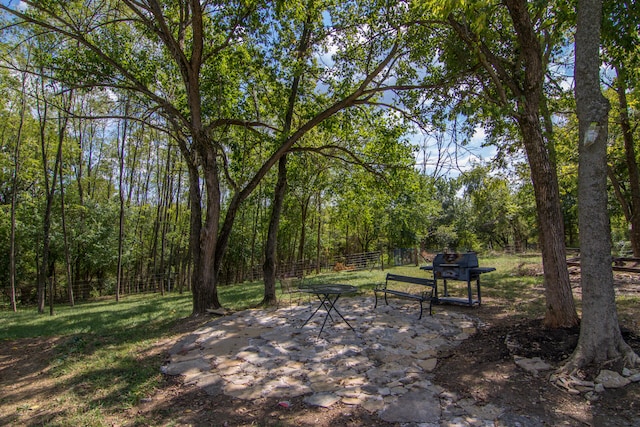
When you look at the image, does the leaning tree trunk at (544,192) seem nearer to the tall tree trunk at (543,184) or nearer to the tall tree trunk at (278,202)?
the tall tree trunk at (543,184)

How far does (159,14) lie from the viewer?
6.36m

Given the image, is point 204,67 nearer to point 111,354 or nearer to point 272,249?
point 272,249

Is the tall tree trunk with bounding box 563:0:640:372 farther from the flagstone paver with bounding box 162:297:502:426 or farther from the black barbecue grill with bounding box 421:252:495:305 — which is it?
the black barbecue grill with bounding box 421:252:495:305

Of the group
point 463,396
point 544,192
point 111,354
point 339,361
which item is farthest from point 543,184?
point 111,354

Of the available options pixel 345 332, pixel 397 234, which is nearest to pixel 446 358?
pixel 345 332

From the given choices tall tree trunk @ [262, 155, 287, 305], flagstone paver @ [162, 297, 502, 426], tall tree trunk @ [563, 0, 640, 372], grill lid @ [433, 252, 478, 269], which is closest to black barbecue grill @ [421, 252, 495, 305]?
grill lid @ [433, 252, 478, 269]

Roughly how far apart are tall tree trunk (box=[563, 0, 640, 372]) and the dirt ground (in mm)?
391

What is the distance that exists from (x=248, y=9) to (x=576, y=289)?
972 centimetres

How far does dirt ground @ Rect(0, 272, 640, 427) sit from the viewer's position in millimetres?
2953

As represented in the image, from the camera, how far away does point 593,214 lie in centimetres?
365

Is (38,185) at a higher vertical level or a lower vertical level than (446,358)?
higher

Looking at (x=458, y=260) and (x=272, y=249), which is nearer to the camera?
(x=458, y=260)

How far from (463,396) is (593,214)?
229 cm

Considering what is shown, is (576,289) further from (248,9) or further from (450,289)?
(248,9)
